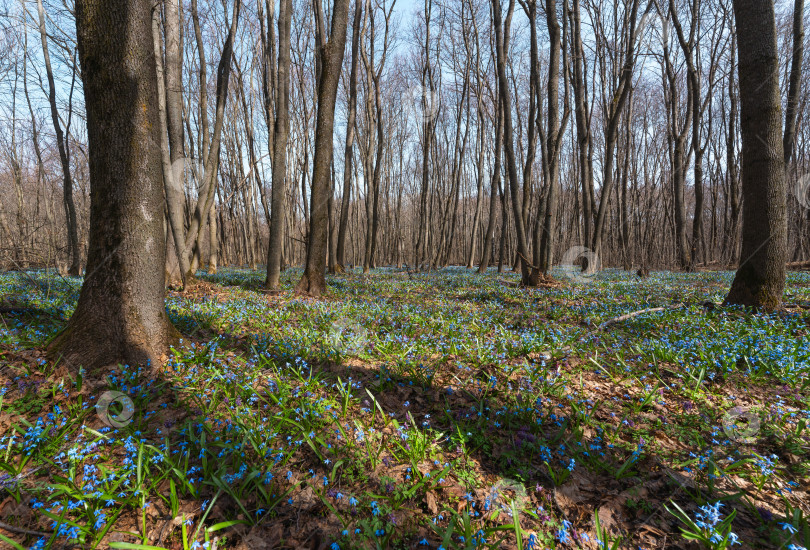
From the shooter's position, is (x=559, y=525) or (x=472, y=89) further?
(x=472, y=89)

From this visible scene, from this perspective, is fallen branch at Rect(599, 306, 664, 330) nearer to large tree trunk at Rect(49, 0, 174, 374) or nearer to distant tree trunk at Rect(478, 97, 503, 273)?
large tree trunk at Rect(49, 0, 174, 374)

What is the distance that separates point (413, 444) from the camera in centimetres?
242

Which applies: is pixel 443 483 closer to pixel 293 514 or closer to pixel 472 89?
pixel 293 514

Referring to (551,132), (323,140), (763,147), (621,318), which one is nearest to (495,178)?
(551,132)

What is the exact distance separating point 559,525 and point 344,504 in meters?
1.26

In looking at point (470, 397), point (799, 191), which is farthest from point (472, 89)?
point (470, 397)

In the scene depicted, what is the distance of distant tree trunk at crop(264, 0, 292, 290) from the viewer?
785 cm

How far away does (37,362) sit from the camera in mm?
3051

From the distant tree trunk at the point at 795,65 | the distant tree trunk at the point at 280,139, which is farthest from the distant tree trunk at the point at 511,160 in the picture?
the distant tree trunk at the point at 795,65

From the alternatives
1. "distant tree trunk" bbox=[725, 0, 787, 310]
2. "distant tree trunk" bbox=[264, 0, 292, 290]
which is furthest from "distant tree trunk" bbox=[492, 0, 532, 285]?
"distant tree trunk" bbox=[264, 0, 292, 290]

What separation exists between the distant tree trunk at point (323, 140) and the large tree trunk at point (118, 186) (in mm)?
3929

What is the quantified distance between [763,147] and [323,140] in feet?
24.0

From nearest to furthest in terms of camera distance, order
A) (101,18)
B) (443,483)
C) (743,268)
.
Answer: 1. (443,483)
2. (101,18)
3. (743,268)

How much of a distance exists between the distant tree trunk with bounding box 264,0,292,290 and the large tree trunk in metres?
4.65
